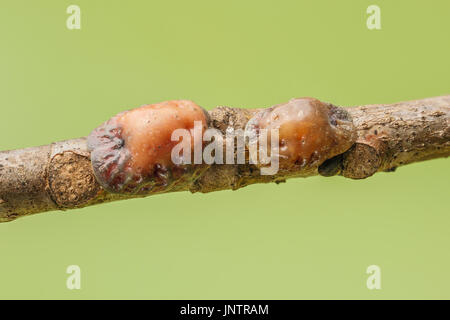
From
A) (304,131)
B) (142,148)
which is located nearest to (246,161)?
(304,131)

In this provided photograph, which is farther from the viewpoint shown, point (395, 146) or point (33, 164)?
point (395, 146)

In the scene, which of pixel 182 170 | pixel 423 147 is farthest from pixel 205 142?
pixel 423 147

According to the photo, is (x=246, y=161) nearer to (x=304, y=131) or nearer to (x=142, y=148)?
(x=304, y=131)

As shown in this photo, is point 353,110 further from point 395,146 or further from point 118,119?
point 118,119

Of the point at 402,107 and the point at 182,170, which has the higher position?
the point at 402,107

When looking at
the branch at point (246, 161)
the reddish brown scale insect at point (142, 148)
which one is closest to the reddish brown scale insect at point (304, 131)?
the branch at point (246, 161)

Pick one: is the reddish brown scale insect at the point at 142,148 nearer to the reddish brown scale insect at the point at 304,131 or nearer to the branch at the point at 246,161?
the branch at the point at 246,161
